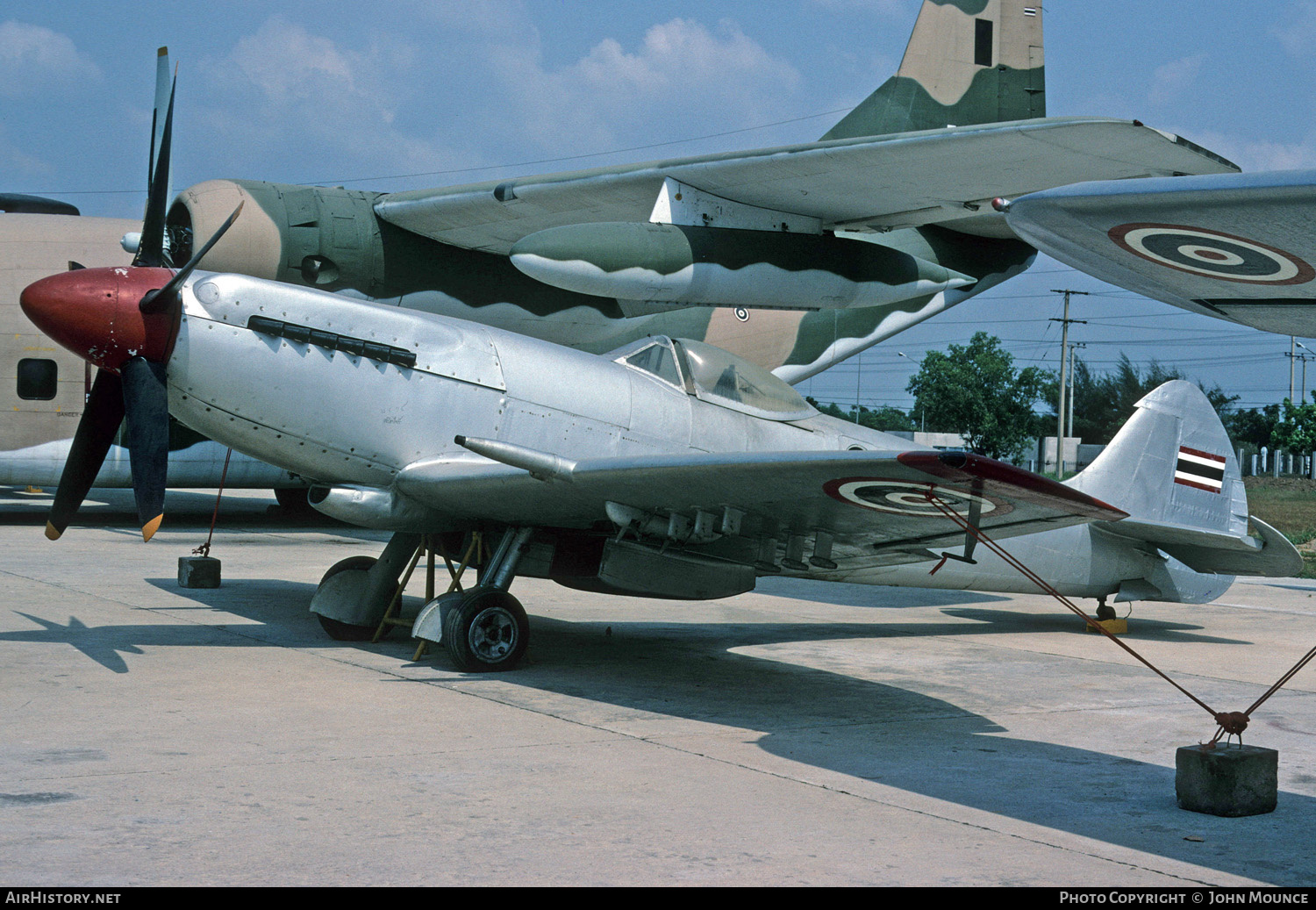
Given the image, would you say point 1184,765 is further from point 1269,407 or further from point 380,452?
point 1269,407

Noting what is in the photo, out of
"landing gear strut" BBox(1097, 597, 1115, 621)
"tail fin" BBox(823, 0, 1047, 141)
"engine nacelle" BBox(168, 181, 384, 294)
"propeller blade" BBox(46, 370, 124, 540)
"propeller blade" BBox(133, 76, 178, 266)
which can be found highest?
"tail fin" BBox(823, 0, 1047, 141)

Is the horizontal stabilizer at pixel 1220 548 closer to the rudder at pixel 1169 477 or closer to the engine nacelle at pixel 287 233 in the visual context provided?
the rudder at pixel 1169 477

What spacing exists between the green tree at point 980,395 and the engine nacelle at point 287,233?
2431 inches

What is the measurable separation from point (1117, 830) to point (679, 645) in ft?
15.7

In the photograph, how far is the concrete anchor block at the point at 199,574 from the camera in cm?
1102

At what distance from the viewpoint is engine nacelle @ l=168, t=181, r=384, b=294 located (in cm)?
1311

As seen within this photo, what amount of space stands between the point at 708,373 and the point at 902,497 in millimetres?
2823

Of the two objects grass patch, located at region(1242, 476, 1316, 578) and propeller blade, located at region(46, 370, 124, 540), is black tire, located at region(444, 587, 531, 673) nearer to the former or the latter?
propeller blade, located at region(46, 370, 124, 540)

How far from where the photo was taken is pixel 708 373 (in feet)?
27.2

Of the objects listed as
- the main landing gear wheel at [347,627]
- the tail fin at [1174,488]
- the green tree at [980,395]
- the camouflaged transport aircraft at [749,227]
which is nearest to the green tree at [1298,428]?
the green tree at [980,395]

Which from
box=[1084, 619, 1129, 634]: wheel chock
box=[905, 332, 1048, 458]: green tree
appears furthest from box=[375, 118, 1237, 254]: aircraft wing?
box=[905, 332, 1048, 458]: green tree

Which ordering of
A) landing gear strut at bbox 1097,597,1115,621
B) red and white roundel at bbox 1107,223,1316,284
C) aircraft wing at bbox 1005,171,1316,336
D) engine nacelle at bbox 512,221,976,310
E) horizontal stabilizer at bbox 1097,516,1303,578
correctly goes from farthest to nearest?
1. engine nacelle at bbox 512,221,976,310
2. landing gear strut at bbox 1097,597,1115,621
3. horizontal stabilizer at bbox 1097,516,1303,578
4. red and white roundel at bbox 1107,223,1316,284
5. aircraft wing at bbox 1005,171,1316,336

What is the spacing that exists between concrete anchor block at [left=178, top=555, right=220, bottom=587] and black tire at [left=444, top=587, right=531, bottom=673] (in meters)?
4.65
